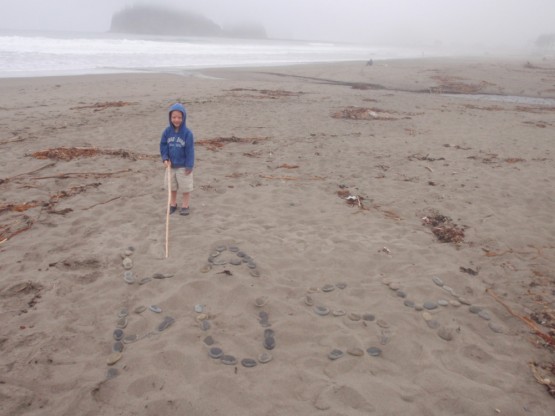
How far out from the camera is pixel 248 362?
286cm

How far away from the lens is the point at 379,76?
2495 centimetres

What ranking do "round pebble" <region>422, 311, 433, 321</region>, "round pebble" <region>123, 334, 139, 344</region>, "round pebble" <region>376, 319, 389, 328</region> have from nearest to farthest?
"round pebble" <region>123, 334, 139, 344</region>
"round pebble" <region>376, 319, 389, 328</region>
"round pebble" <region>422, 311, 433, 321</region>

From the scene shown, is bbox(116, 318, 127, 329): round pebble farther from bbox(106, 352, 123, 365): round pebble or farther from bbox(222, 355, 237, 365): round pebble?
bbox(222, 355, 237, 365): round pebble

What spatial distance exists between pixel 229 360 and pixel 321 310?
1034mm

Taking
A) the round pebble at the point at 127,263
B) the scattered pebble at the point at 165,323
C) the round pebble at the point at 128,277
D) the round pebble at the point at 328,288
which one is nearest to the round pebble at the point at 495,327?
the round pebble at the point at 328,288

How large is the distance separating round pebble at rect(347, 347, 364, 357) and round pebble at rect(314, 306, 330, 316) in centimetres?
48

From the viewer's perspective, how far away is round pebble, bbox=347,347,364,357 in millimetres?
2979

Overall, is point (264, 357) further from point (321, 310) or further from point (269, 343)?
point (321, 310)

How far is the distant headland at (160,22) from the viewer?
150 metres

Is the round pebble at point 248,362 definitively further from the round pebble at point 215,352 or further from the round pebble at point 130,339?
the round pebble at point 130,339

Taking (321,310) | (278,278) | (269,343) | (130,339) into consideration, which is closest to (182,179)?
(278,278)

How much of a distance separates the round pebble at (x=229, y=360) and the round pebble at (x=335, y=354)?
2.54ft

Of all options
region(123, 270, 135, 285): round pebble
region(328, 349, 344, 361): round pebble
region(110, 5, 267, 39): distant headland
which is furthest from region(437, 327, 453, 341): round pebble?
region(110, 5, 267, 39): distant headland

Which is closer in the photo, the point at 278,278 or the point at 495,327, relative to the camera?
the point at 495,327
